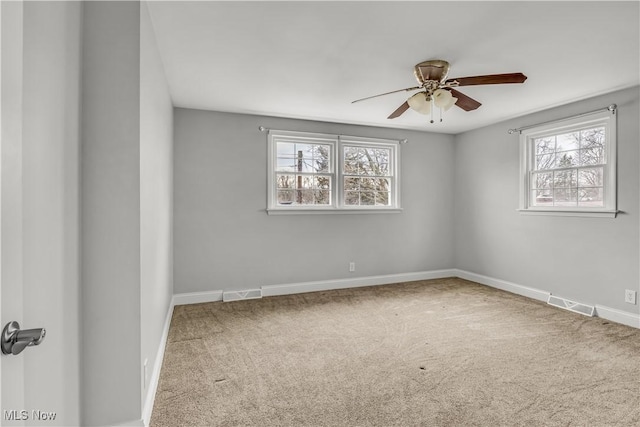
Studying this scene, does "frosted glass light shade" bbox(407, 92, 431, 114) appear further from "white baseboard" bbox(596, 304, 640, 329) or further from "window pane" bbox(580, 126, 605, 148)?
"white baseboard" bbox(596, 304, 640, 329)

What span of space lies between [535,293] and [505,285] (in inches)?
17.3

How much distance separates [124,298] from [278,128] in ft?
10.9

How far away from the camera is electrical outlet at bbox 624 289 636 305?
341 centimetres

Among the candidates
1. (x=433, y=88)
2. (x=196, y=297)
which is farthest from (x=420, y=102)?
(x=196, y=297)

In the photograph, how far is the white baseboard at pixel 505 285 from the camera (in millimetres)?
4297

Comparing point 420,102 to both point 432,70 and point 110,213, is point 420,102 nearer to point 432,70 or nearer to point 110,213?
point 432,70

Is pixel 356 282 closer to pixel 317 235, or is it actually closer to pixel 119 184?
pixel 317 235

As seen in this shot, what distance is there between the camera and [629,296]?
345cm

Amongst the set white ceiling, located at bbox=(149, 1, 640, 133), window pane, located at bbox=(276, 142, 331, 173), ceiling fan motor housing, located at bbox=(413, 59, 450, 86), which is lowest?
window pane, located at bbox=(276, 142, 331, 173)

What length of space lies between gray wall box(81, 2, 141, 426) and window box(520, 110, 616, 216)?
4.47 m

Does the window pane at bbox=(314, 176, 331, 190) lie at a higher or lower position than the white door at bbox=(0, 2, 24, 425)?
higher

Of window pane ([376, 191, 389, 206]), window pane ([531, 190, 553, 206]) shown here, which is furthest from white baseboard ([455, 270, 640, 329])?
window pane ([376, 191, 389, 206])

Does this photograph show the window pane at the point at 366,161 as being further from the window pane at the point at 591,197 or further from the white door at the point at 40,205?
the white door at the point at 40,205

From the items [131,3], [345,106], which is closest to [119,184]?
[131,3]
